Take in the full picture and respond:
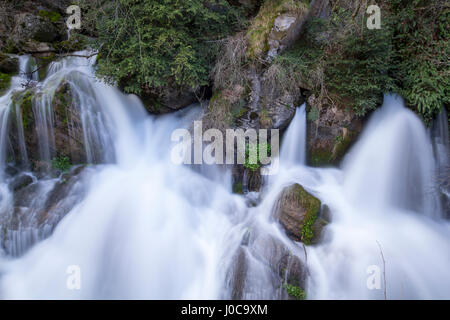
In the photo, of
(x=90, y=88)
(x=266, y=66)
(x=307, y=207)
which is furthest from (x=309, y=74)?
(x=90, y=88)

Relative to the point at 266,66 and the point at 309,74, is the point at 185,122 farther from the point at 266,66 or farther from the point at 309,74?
the point at 309,74

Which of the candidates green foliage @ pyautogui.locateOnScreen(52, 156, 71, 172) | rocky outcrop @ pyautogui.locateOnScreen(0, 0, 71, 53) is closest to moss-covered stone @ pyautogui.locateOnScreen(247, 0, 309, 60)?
green foliage @ pyautogui.locateOnScreen(52, 156, 71, 172)

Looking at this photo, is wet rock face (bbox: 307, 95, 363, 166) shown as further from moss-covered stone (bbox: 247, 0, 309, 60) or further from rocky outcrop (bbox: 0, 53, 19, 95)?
rocky outcrop (bbox: 0, 53, 19, 95)

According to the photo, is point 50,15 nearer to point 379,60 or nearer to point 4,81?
point 4,81

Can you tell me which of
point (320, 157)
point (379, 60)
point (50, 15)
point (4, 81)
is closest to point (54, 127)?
point (4, 81)

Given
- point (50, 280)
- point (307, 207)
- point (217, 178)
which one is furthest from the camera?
point (217, 178)

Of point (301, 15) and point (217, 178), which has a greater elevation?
point (301, 15)

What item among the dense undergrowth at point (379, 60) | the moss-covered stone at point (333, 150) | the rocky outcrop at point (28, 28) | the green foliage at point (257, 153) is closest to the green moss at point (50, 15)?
the rocky outcrop at point (28, 28)
